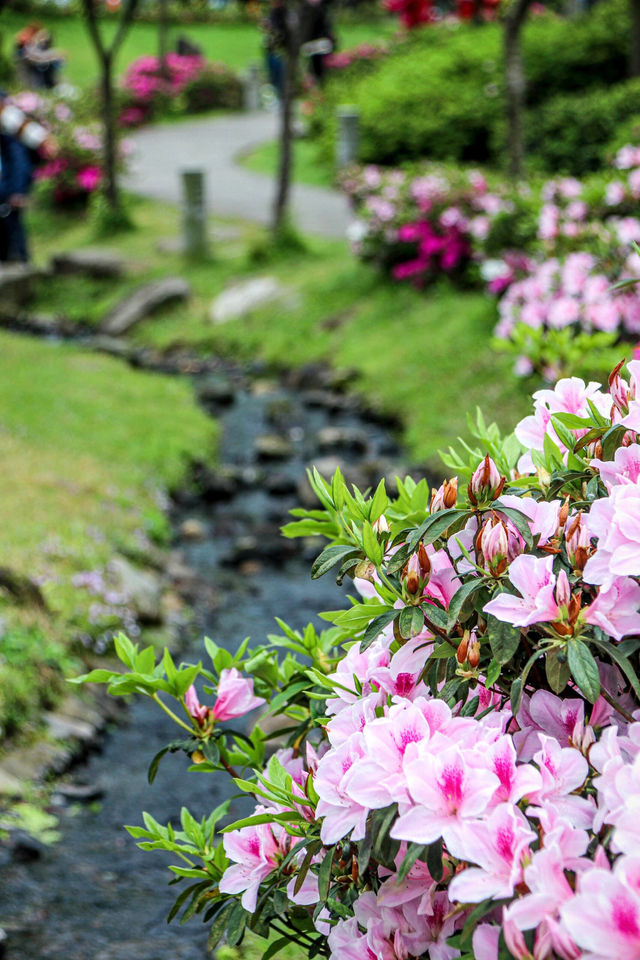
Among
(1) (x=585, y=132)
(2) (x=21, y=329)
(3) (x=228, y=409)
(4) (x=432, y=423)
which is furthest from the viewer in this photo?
(1) (x=585, y=132)

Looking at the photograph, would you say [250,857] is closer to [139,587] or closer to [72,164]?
[139,587]

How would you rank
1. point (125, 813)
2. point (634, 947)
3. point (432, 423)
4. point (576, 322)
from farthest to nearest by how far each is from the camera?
point (432, 423), point (576, 322), point (125, 813), point (634, 947)

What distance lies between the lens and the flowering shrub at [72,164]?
1678cm

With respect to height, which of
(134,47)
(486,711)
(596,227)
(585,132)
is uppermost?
(486,711)

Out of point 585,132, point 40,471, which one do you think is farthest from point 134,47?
point 40,471

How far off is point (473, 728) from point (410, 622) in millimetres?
202

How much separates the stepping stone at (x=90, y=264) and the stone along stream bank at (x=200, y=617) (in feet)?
12.6

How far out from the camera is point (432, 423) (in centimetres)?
782

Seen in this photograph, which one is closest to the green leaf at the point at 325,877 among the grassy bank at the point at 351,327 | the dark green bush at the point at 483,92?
the grassy bank at the point at 351,327

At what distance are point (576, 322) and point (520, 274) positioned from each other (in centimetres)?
198

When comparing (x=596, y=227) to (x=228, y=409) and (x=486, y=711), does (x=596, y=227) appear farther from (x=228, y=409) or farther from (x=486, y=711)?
(x=486, y=711)

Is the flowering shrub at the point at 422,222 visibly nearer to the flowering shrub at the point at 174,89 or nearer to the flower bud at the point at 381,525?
the flower bud at the point at 381,525

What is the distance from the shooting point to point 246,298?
38.5 ft

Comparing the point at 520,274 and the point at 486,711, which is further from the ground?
the point at 486,711
